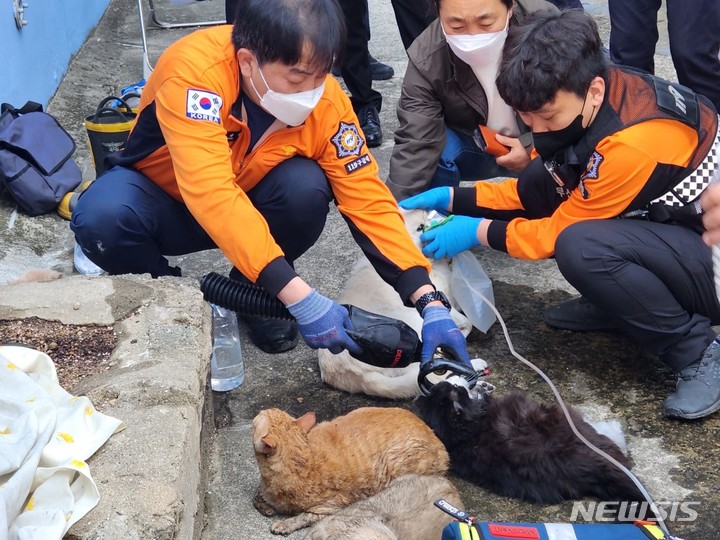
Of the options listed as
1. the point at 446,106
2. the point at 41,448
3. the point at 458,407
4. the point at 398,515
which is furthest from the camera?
the point at 446,106

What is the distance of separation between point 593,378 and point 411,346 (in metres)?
0.80

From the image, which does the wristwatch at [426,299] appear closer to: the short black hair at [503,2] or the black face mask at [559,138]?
the black face mask at [559,138]

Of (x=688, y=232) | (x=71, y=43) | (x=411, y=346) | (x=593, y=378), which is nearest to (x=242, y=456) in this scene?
(x=411, y=346)

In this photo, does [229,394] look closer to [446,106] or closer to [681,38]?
[446,106]

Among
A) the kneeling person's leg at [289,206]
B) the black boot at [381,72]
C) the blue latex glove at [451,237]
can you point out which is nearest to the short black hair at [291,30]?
the kneeling person's leg at [289,206]

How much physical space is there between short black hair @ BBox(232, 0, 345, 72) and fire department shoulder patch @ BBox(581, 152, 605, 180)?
3.03 feet

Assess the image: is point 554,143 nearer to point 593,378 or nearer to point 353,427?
point 593,378

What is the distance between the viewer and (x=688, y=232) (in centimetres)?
285

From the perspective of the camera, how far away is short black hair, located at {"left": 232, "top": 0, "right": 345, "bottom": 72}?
249cm

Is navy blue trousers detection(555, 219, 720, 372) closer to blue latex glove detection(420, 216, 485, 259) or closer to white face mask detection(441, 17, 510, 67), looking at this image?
blue latex glove detection(420, 216, 485, 259)

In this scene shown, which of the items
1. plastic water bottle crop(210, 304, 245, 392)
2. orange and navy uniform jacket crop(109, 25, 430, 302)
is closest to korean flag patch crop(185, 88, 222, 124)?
orange and navy uniform jacket crop(109, 25, 430, 302)

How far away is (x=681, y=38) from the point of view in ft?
13.7

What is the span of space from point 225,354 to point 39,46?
9.86 feet

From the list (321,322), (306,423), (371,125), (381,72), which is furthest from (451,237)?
(381,72)
